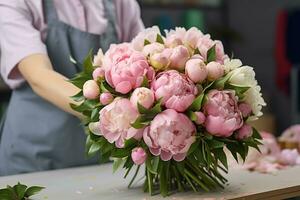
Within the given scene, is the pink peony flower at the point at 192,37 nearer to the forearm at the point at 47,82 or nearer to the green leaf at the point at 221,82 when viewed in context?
the green leaf at the point at 221,82

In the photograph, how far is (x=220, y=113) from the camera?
39.2 inches

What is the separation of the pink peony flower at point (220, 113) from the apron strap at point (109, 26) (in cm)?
60

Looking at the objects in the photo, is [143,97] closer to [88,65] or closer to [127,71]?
[127,71]

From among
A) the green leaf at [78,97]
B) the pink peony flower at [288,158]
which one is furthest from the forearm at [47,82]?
the pink peony flower at [288,158]

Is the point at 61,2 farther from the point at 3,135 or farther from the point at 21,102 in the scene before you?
the point at 3,135

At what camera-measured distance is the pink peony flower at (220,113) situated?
995 mm

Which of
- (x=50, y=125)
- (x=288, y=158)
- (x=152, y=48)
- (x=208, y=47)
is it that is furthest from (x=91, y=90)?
(x=288, y=158)

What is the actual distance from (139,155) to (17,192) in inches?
9.1

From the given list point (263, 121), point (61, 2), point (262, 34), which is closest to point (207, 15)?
point (262, 34)

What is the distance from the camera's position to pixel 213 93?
39.6 inches

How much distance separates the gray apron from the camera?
1.47m

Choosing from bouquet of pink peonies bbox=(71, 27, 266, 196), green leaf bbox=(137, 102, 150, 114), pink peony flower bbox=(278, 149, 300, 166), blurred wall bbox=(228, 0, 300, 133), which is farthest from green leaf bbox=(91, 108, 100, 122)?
blurred wall bbox=(228, 0, 300, 133)

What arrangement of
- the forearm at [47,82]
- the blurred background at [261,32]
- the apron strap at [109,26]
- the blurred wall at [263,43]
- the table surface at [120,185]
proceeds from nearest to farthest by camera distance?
the table surface at [120,185] → the forearm at [47,82] → the apron strap at [109,26] → the blurred background at [261,32] → the blurred wall at [263,43]

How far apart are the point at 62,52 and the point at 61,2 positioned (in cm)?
14
